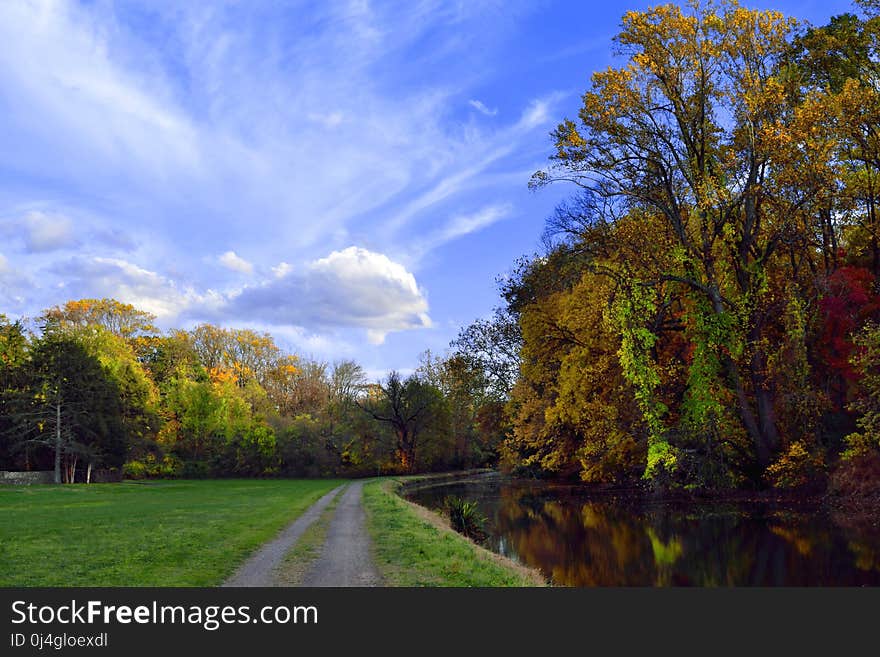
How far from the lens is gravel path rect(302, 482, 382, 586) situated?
11750 mm

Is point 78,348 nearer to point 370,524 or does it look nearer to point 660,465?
point 370,524

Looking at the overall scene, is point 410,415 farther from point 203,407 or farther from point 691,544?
point 691,544

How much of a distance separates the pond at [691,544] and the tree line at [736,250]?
294cm

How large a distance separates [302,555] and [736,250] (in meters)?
24.4

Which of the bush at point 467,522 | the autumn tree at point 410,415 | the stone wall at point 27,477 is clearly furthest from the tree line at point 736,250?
the stone wall at point 27,477

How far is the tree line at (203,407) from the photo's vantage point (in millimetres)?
53938

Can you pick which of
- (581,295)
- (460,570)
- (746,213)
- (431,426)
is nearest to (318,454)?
(431,426)

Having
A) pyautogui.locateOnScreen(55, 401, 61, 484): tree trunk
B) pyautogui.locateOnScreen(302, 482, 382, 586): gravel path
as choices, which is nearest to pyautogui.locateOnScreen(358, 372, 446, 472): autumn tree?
pyautogui.locateOnScreen(55, 401, 61, 484): tree trunk

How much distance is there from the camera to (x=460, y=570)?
43.8ft

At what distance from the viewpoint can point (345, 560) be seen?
14.1 m

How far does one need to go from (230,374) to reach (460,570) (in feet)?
231

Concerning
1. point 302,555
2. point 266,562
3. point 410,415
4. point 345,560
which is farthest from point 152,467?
point 345,560

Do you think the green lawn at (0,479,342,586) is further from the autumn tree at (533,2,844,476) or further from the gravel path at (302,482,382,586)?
the autumn tree at (533,2,844,476)

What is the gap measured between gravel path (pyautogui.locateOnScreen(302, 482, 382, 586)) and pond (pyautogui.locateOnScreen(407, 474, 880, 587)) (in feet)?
15.2
